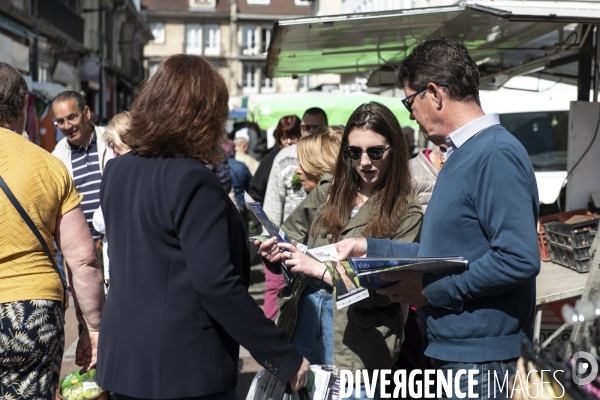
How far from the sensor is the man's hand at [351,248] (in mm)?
2877

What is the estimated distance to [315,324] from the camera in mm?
3170

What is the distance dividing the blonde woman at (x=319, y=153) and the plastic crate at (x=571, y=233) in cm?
149

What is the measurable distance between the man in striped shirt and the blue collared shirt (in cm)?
348

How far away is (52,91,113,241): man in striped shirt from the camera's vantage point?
5414 mm

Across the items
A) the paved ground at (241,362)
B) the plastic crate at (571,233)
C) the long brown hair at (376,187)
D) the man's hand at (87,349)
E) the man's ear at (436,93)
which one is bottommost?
the paved ground at (241,362)

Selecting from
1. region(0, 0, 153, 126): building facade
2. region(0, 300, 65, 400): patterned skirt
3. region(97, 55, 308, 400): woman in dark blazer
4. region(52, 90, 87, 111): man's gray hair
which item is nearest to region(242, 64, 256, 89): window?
region(0, 0, 153, 126): building facade

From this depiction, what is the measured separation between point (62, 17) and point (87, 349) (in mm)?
23329

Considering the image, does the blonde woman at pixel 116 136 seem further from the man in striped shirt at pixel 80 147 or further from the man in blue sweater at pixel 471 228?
the man in blue sweater at pixel 471 228

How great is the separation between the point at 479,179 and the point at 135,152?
1.11 m

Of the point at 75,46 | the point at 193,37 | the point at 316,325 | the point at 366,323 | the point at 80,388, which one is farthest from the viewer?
the point at 193,37

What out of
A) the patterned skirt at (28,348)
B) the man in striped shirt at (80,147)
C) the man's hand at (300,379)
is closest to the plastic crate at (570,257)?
the man's hand at (300,379)

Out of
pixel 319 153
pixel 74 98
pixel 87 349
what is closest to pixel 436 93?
pixel 87 349

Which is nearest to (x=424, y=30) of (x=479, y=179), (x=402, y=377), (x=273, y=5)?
(x=402, y=377)

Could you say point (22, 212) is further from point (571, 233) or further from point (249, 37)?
point (249, 37)
